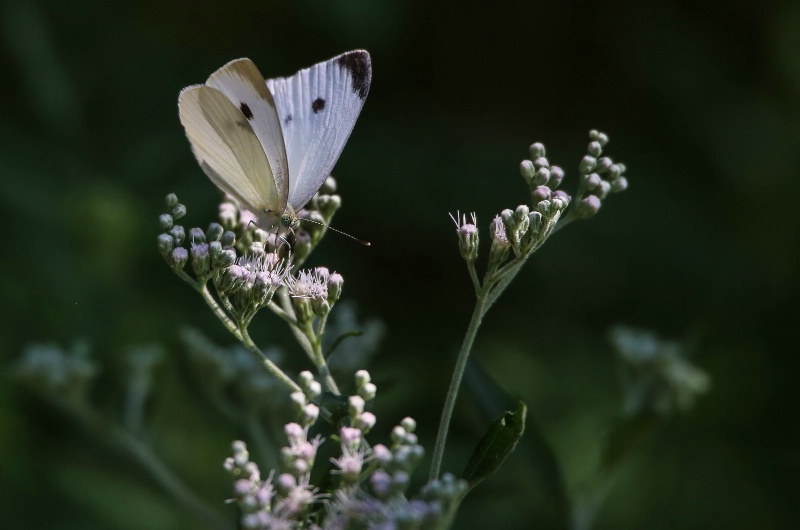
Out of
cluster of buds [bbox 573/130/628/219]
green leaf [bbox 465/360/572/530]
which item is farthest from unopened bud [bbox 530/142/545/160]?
green leaf [bbox 465/360/572/530]

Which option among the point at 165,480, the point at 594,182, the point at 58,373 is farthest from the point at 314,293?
the point at 58,373

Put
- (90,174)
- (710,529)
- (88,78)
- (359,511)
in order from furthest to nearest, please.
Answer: (88,78) → (90,174) → (710,529) → (359,511)

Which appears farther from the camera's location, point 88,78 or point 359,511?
point 88,78

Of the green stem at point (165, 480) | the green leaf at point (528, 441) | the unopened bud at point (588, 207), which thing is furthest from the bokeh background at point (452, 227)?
the unopened bud at point (588, 207)

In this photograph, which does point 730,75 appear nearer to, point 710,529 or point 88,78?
point 710,529

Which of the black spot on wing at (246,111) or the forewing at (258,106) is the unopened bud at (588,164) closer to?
the forewing at (258,106)

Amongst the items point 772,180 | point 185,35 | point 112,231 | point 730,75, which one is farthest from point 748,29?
point 112,231
